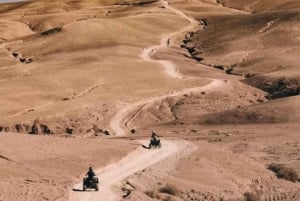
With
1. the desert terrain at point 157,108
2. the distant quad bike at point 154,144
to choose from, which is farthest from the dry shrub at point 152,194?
the distant quad bike at point 154,144

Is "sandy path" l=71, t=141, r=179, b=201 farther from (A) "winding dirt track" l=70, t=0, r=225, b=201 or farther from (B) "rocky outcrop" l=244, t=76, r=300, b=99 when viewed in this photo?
(B) "rocky outcrop" l=244, t=76, r=300, b=99

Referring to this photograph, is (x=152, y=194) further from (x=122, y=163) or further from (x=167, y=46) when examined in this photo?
(x=167, y=46)

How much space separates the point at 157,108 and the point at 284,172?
79.3 ft

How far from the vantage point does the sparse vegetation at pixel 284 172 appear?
43.1 meters

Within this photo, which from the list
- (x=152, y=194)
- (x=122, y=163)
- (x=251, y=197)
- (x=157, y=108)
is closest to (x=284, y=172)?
(x=251, y=197)

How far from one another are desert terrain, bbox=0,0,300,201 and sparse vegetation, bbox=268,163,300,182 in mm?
109

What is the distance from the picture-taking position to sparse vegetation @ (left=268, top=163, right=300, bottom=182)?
1698 inches

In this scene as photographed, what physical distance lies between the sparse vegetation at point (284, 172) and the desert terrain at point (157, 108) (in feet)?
0.36

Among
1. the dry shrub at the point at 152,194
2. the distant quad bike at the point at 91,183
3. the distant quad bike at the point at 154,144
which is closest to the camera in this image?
the distant quad bike at the point at 91,183

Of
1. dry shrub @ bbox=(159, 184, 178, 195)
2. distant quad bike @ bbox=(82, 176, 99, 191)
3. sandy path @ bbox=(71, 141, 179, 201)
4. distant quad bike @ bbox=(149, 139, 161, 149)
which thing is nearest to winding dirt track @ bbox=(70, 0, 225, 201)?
sandy path @ bbox=(71, 141, 179, 201)

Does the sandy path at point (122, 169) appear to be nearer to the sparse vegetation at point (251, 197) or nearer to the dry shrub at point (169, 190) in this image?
the dry shrub at point (169, 190)

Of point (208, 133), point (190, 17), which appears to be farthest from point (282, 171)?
point (190, 17)

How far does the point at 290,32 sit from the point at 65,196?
68514mm

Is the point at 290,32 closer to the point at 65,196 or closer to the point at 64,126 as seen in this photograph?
the point at 64,126
